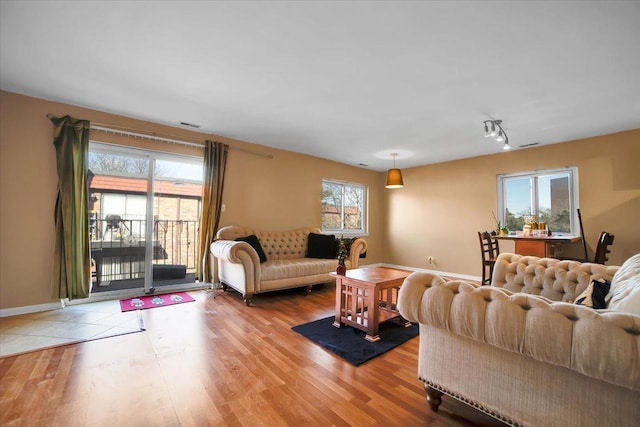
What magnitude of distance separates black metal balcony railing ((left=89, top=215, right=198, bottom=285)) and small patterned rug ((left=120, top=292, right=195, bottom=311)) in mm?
434

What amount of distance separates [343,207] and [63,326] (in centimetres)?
513

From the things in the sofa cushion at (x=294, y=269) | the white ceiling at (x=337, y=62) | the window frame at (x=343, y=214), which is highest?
the white ceiling at (x=337, y=62)

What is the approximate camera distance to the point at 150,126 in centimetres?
396

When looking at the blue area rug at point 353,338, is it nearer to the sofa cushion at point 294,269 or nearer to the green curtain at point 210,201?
the sofa cushion at point 294,269

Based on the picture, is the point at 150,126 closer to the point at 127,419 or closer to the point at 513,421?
the point at 127,419

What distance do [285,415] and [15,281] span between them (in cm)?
367

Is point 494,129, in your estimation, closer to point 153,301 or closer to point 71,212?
point 153,301

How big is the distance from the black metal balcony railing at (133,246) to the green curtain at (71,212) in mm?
278

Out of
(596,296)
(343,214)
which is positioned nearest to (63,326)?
(596,296)

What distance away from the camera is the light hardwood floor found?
1.54 metres

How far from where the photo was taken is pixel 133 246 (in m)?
3.94

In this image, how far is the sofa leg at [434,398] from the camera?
1591 millimetres

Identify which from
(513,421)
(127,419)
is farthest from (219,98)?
(513,421)

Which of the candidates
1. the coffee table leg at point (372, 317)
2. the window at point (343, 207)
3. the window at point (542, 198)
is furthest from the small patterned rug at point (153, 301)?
the window at point (542, 198)
